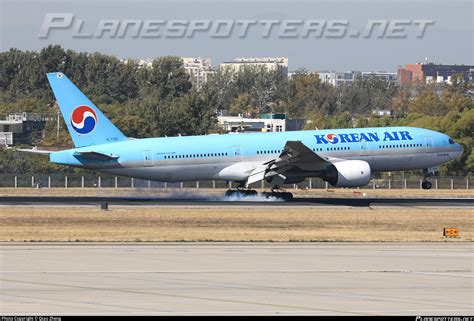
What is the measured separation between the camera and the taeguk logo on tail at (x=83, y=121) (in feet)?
219

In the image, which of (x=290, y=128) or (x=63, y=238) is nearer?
(x=63, y=238)

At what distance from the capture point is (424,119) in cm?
11594

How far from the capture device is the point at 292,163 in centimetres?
6669

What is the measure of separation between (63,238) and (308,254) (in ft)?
35.0

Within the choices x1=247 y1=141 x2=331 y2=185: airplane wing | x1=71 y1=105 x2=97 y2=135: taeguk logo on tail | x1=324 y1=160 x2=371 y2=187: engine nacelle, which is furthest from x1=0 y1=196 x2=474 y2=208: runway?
x1=71 y1=105 x2=97 y2=135: taeguk logo on tail

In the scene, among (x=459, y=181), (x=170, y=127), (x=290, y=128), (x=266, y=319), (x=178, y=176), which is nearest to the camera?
(x=266, y=319)

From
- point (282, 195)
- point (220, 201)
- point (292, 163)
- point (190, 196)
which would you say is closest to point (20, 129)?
point (190, 196)

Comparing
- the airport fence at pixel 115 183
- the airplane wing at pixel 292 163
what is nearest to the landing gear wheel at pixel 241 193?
the airplane wing at pixel 292 163

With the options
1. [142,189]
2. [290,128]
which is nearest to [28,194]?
[142,189]

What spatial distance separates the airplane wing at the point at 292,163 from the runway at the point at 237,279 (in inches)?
934

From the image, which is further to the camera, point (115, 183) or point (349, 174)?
point (115, 183)

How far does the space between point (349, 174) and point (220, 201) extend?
7876 mm

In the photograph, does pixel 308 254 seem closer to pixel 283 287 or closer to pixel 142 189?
pixel 283 287

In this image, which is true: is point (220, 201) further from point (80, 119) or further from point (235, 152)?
point (80, 119)
